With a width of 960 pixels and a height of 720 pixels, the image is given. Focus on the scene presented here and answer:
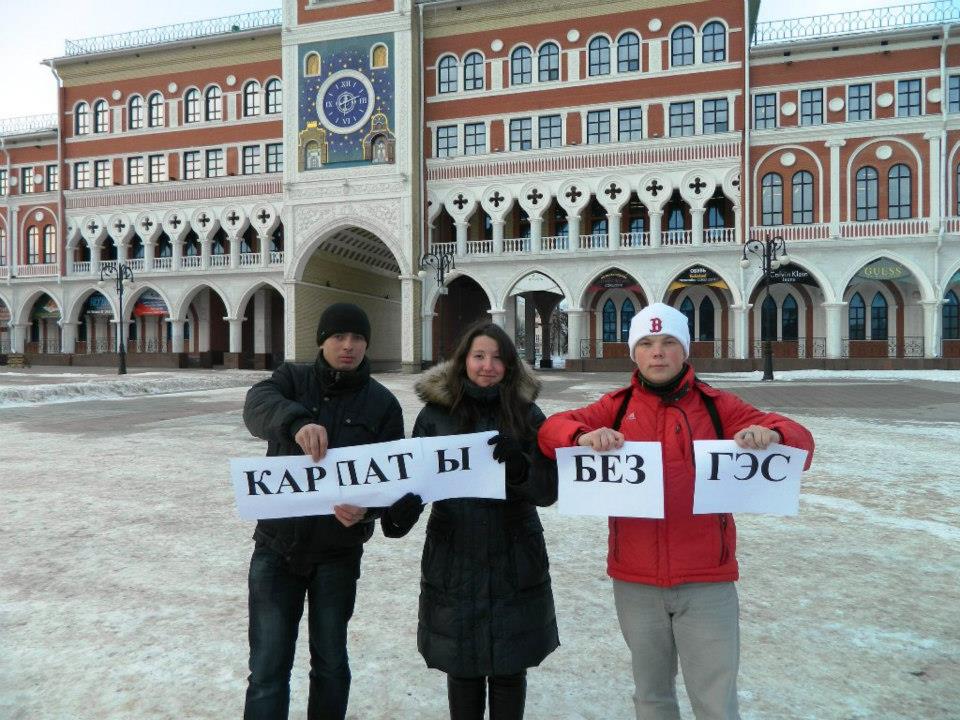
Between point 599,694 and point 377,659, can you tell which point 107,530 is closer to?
point 377,659

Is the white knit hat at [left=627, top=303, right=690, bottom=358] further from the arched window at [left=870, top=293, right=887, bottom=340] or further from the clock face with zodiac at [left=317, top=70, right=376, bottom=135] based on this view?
the arched window at [left=870, top=293, right=887, bottom=340]

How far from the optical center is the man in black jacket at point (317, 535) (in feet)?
8.14

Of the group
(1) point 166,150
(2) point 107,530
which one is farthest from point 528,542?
(1) point 166,150

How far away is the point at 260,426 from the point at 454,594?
0.97 meters

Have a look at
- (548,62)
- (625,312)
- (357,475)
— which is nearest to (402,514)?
(357,475)

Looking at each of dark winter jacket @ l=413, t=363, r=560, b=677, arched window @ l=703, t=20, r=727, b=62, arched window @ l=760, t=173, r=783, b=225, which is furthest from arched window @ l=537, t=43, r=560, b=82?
dark winter jacket @ l=413, t=363, r=560, b=677

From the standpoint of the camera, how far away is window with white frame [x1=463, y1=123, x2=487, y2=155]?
31.7m

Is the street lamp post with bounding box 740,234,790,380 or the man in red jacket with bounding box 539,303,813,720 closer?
the man in red jacket with bounding box 539,303,813,720

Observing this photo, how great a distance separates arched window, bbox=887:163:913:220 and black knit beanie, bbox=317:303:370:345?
3156 cm

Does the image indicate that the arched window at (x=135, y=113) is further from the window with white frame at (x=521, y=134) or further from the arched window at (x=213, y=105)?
the window with white frame at (x=521, y=134)

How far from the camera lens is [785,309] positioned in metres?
31.0

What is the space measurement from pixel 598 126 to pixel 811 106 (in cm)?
913

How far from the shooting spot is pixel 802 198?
94.4 ft

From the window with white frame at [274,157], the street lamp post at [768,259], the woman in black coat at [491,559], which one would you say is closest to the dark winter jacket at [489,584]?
the woman in black coat at [491,559]
